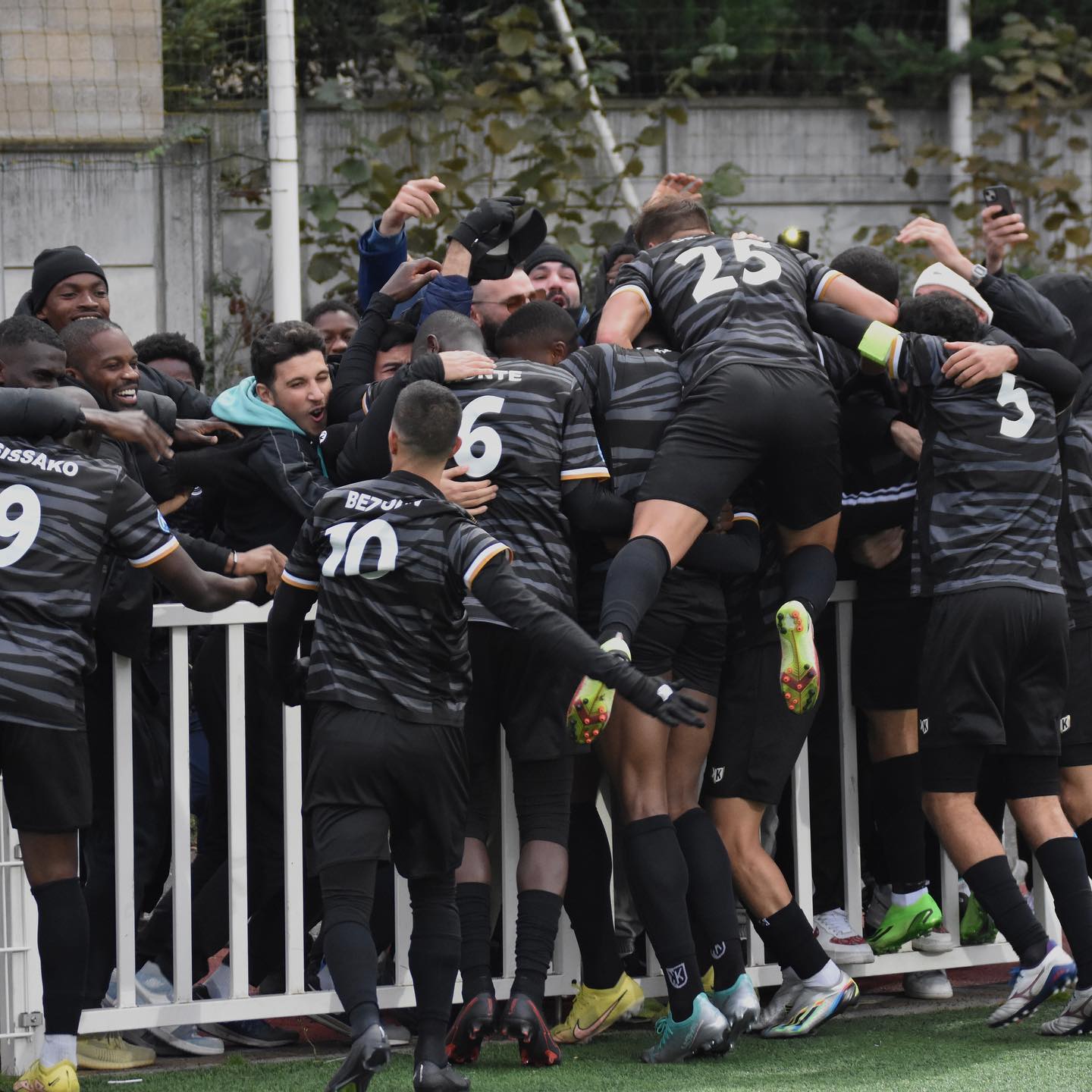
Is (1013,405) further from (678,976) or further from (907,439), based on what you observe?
(678,976)

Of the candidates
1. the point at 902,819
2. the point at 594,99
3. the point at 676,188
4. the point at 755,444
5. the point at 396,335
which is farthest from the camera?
the point at 594,99

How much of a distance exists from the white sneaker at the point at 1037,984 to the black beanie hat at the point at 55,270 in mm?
3896

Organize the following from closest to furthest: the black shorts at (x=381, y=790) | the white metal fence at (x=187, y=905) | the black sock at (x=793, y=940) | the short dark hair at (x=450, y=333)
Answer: the black shorts at (x=381, y=790)
the white metal fence at (x=187, y=905)
the black sock at (x=793, y=940)
the short dark hair at (x=450, y=333)

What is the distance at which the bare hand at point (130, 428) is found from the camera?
4801mm

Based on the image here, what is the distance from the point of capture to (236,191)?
1009 cm

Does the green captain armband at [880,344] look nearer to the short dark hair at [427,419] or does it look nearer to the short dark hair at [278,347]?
the short dark hair at [427,419]

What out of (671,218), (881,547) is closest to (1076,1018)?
(881,547)

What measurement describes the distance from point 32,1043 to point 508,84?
290 inches

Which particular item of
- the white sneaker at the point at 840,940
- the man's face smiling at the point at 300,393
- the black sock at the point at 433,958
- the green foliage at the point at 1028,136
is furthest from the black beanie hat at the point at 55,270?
the green foliage at the point at 1028,136

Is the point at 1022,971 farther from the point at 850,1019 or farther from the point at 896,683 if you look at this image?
the point at 896,683

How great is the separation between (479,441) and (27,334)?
1.35 m

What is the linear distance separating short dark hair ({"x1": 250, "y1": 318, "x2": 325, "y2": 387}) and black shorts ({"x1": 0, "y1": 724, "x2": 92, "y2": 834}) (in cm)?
157

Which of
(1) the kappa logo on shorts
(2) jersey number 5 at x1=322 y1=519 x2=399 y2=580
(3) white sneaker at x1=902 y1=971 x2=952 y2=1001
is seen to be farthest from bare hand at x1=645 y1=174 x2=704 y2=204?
(3) white sneaker at x1=902 y1=971 x2=952 y2=1001

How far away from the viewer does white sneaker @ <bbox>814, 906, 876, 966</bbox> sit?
560cm
